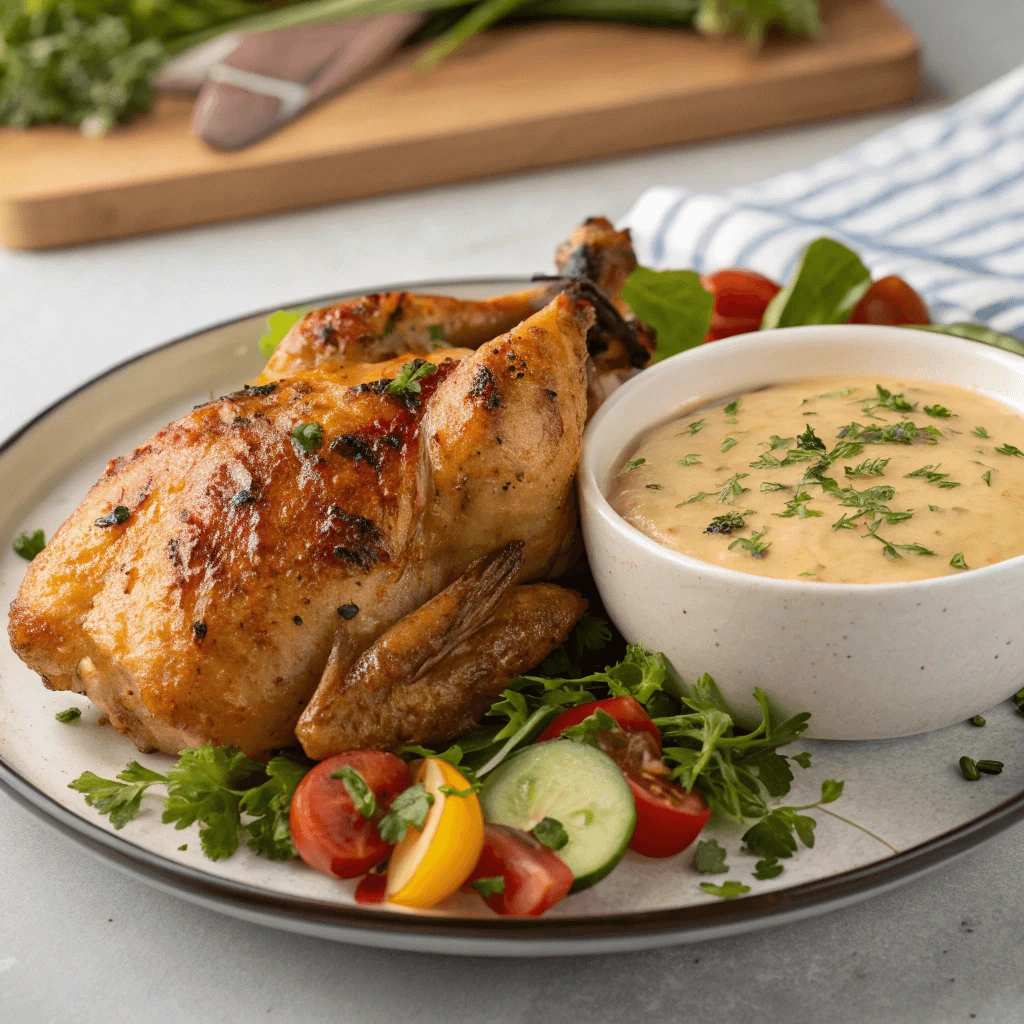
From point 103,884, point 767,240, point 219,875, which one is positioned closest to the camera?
point 219,875

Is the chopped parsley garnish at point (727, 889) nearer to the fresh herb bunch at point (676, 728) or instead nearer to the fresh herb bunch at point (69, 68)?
the fresh herb bunch at point (676, 728)

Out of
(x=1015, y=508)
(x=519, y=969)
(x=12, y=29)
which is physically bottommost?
(x=519, y=969)

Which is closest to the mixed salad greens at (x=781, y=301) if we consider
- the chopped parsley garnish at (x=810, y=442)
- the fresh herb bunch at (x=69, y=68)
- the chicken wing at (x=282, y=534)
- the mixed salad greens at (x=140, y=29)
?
the chopped parsley garnish at (x=810, y=442)

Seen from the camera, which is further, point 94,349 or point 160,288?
point 160,288

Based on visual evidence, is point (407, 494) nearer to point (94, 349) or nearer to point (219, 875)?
point (219, 875)

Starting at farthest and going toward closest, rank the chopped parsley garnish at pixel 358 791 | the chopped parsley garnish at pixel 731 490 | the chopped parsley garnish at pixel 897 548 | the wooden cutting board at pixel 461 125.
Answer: the wooden cutting board at pixel 461 125 → the chopped parsley garnish at pixel 731 490 → the chopped parsley garnish at pixel 897 548 → the chopped parsley garnish at pixel 358 791

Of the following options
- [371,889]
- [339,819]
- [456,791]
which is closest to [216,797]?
[339,819]

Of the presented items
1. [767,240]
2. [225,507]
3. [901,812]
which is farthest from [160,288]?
[901,812]

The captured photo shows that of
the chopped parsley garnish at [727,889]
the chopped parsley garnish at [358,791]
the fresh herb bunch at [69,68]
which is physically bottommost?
the chopped parsley garnish at [727,889]
